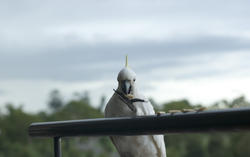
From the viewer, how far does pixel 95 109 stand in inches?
175

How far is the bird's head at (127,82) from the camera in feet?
2.21

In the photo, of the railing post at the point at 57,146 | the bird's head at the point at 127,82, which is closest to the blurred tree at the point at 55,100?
the bird's head at the point at 127,82

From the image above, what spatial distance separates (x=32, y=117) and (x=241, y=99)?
4.06 metres

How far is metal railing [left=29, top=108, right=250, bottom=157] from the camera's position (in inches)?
10.4

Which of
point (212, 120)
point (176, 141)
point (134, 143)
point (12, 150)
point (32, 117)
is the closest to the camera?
point (212, 120)

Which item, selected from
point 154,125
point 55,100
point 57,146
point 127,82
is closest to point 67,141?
point 55,100

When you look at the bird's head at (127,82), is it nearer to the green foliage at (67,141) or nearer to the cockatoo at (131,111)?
the cockatoo at (131,111)

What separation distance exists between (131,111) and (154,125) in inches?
13.2

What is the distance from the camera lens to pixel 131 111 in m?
0.65

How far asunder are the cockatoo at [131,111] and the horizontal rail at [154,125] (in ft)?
0.67

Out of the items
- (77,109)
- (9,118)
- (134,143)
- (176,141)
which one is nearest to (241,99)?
(134,143)

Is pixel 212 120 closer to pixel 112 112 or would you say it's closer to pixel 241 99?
pixel 241 99

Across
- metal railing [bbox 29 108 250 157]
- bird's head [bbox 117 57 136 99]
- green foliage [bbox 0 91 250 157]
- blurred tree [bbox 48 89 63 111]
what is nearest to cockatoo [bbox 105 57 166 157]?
bird's head [bbox 117 57 136 99]

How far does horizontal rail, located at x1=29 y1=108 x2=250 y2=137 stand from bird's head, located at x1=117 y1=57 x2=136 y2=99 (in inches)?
9.8
